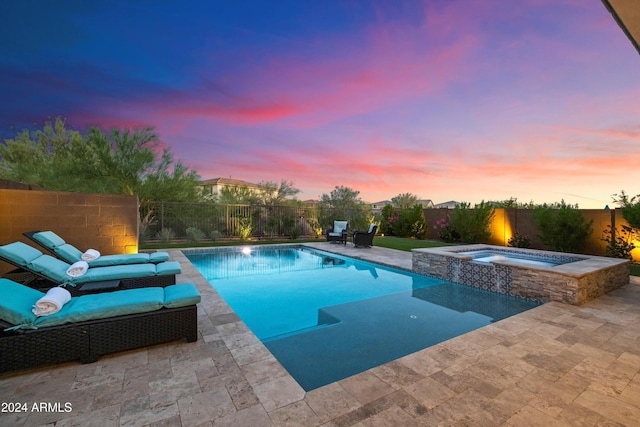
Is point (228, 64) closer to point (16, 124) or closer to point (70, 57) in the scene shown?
point (70, 57)

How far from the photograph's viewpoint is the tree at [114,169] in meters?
13.1

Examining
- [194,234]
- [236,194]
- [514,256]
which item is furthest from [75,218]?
[236,194]

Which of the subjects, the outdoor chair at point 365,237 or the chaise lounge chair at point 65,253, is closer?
the chaise lounge chair at point 65,253

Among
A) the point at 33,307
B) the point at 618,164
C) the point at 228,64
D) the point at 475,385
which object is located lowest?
the point at 475,385

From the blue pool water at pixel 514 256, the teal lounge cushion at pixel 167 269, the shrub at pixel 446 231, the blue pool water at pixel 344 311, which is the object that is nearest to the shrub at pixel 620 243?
the blue pool water at pixel 514 256

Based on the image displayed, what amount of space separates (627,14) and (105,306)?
436cm

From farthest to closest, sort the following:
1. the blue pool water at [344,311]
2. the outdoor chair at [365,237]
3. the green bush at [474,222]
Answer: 1. the green bush at [474,222]
2. the outdoor chair at [365,237]
3. the blue pool water at [344,311]

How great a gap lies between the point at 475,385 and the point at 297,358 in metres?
1.69

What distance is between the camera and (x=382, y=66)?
838 centimetres

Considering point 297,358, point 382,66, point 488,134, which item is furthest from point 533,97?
point 297,358

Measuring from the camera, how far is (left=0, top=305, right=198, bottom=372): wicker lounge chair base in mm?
2291

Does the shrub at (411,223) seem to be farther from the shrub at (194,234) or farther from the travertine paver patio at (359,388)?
the travertine paver patio at (359,388)

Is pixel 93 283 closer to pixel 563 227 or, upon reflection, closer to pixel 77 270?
pixel 77 270

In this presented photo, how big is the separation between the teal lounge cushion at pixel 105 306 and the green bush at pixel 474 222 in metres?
11.9
